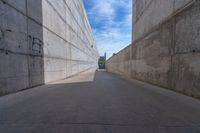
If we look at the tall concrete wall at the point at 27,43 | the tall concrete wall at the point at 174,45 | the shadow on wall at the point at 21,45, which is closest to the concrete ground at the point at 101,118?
the tall concrete wall at the point at 174,45

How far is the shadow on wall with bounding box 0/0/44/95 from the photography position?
4.78 m

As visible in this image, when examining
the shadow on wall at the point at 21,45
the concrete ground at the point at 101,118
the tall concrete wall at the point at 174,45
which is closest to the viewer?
the concrete ground at the point at 101,118

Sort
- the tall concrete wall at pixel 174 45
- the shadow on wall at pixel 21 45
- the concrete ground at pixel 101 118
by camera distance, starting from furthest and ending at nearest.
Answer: the shadow on wall at pixel 21 45, the tall concrete wall at pixel 174 45, the concrete ground at pixel 101 118

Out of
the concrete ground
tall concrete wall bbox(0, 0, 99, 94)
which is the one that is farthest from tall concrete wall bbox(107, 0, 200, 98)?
tall concrete wall bbox(0, 0, 99, 94)

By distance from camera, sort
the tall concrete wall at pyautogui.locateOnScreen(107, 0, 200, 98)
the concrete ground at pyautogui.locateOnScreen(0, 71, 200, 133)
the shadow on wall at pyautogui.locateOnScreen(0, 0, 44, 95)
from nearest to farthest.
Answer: the concrete ground at pyautogui.locateOnScreen(0, 71, 200, 133), the tall concrete wall at pyautogui.locateOnScreen(107, 0, 200, 98), the shadow on wall at pyautogui.locateOnScreen(0, 0, 44, 95)

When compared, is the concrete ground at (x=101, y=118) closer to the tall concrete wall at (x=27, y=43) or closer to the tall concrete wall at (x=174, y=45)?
the tall concrete wall at (x=174, y=45)

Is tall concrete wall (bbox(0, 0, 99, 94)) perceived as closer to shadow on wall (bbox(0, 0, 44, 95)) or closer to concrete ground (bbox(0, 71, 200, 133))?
shadow on wall (bbox(0, 0, 44, 95))

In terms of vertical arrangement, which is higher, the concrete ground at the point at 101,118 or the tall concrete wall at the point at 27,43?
the tall concrete wall at the point at 27,43

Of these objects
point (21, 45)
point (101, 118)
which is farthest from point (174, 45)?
point (21, 45)

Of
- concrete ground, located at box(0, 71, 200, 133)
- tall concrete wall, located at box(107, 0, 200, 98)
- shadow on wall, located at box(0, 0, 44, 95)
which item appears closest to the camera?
concrete ground, located at box(0, 71, 200, 133)

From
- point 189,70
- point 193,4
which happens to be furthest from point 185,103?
point 193,4

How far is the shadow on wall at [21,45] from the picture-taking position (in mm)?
4777

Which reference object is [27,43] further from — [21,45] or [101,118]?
[101,118]

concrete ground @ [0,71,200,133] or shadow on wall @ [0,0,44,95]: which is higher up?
shadow on wall @ [0,0,44,95]
